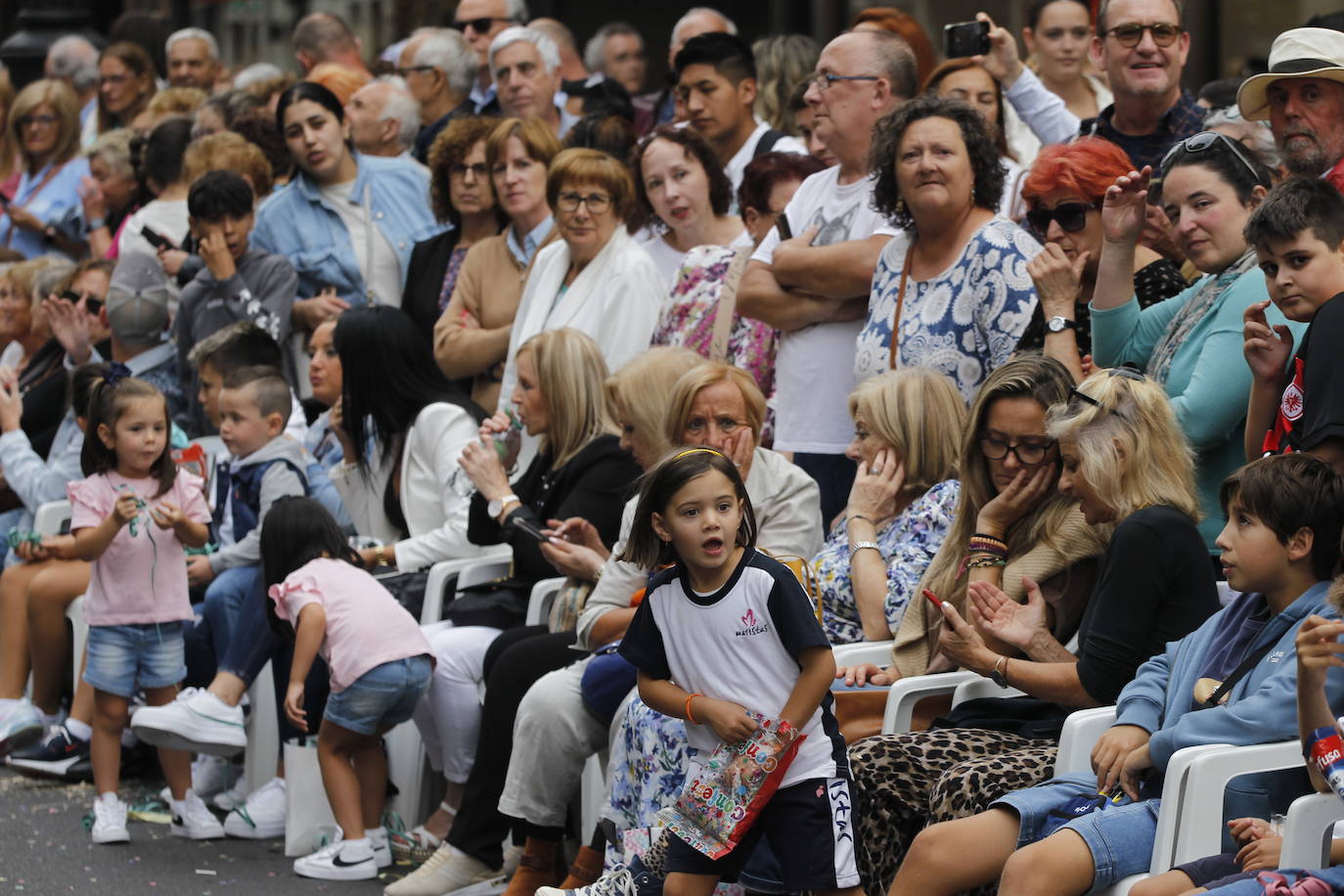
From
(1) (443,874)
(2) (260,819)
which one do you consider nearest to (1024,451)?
(1) (443,874)

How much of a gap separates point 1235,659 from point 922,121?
222cm

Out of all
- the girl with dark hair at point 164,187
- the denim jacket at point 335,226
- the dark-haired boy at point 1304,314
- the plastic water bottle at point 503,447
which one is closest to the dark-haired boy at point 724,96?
the denim jacket at point 335,226

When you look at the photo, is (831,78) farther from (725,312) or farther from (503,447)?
(503,447)

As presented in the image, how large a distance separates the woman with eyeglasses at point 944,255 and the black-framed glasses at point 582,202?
4.49 ft

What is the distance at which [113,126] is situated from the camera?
1227 cm

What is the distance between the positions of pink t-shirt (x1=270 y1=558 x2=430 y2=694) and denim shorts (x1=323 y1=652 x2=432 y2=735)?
0.09 feet

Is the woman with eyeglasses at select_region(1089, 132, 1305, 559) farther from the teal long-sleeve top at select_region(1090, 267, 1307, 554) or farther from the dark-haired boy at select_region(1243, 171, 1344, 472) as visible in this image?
the dark-haired boy at select_region(1243, 171, 1344, 472)

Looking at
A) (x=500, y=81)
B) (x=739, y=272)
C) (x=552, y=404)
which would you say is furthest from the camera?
(x=500, y=81)

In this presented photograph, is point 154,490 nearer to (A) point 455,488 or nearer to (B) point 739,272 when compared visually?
(A) point 455,488

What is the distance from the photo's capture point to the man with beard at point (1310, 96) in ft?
15.3

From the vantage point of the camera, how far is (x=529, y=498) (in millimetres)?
6121

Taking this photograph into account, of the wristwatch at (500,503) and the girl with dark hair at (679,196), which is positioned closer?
the wristwatch at (500,503)

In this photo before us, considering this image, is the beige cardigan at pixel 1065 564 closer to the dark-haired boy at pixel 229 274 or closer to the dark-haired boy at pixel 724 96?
the dark-haired boy at pixel 724 96

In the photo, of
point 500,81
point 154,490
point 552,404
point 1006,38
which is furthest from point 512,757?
point 500,81
